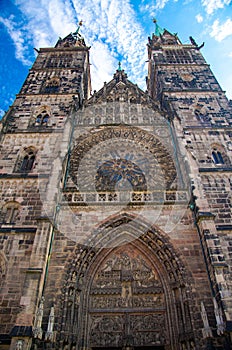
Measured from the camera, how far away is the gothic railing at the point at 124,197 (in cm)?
980

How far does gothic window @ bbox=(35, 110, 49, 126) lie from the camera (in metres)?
14.2

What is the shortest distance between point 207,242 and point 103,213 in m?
3.56

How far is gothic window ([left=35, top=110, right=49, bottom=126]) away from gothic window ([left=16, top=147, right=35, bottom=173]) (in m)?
2.08

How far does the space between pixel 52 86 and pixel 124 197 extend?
35.1ft

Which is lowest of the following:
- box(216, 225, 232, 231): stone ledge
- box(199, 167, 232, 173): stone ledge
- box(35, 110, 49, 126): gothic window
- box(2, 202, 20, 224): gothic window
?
box(216, 225, 232, 231): stone ledge

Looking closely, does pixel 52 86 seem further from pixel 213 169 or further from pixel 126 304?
pixel 126 304

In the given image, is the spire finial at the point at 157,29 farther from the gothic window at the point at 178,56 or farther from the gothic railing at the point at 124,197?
the gothic railing at the point at 124,197

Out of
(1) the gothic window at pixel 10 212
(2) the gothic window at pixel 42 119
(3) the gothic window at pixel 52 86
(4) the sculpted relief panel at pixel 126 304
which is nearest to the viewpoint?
(4) the sculpted relief panel at pixel 126 304

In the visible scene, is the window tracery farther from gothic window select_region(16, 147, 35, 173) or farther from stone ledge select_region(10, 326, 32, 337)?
stone ledge select_region(10, 326, 32, 337)

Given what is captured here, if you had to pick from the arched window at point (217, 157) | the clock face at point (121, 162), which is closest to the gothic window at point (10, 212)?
the clock face at point (121, 162)

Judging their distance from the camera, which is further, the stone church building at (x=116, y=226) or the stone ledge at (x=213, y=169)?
the stone ledge at (x=213, y=169)

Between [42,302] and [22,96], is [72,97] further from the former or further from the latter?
[42,302]

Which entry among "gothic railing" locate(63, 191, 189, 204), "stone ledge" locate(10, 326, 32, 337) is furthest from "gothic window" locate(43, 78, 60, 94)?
"stone ledge" locate(10, 326, 32, 337)

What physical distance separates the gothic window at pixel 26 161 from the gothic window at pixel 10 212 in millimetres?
1903
